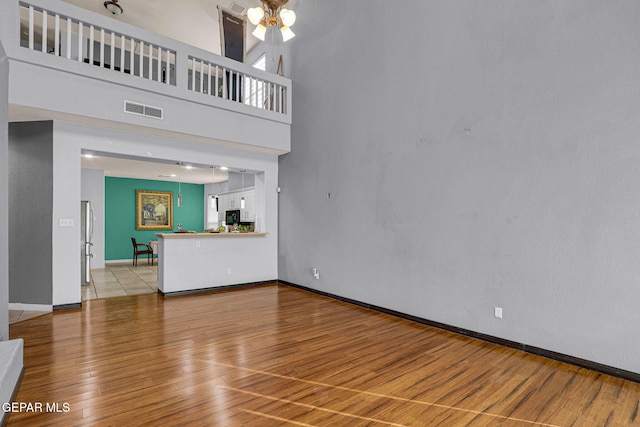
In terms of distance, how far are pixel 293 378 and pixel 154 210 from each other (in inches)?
412

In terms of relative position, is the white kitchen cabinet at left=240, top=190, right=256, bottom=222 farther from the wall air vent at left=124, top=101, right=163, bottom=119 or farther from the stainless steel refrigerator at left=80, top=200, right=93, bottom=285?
the wall air vent at left=124, top=101, right=163, bottom=119

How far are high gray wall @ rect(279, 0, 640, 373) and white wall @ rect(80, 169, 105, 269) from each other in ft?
22.3

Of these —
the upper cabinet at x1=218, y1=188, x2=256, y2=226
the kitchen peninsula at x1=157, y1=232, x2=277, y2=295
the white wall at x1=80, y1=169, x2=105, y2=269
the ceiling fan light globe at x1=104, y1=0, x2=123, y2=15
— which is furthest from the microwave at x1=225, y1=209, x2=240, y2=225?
the ceiling fan light globe at x1=104, y1=0, x2=123, y2=15

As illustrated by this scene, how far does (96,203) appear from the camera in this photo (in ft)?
29.1

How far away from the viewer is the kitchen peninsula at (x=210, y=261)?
5.53 metres

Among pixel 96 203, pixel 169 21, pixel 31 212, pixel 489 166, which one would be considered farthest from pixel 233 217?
pixel 489 166

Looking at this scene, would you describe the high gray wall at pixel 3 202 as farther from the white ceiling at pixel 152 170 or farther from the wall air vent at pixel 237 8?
the wall air vent at pixel 237 8

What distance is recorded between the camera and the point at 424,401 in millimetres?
2338

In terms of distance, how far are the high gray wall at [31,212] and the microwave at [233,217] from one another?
469 centimetres

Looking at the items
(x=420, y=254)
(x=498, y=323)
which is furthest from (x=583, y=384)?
(x=420, y=254)

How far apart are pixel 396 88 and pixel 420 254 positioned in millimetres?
2339

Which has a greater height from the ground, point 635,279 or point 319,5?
point 319,5

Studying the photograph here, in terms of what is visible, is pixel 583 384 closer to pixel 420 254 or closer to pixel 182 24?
pixel 420 254

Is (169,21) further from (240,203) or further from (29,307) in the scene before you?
(29,307)
